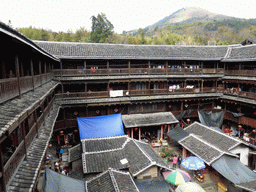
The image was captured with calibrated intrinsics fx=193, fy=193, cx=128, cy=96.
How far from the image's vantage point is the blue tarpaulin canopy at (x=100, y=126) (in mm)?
21531

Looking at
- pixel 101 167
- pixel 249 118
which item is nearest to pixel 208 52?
pixel 249 118

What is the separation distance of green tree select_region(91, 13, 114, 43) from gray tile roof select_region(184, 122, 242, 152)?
46252mm

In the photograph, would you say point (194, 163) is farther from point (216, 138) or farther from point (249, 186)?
point (216, 138)

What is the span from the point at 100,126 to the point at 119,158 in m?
7.51

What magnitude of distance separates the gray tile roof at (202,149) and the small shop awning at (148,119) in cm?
449

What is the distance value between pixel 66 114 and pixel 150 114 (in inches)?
424

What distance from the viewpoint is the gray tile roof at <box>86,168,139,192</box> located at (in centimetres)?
1127

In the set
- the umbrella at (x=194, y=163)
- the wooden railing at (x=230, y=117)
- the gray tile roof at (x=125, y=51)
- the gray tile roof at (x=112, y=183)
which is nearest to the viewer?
the gray tile roof at (x=112, y=183)

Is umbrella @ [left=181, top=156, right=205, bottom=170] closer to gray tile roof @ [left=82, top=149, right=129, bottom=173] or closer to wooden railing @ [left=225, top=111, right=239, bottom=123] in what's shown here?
gray tile roof @ [left=82, top=149, right=129, bottom=173]

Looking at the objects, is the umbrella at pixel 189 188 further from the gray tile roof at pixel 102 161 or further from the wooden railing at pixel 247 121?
the wooden railing at pixel 247 121

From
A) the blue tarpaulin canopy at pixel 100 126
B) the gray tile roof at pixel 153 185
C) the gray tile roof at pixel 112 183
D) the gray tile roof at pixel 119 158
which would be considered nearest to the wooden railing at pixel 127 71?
A: the blue tarpaulin canopy at pixel 100 126

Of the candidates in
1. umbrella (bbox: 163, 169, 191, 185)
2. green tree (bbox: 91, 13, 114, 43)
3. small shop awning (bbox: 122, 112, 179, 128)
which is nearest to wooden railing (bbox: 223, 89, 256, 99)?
small shop awning (bbox: 122, 112, 179, 128)

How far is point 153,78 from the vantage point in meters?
25.0

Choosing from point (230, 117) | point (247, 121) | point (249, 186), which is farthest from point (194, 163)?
point (230, 117)
